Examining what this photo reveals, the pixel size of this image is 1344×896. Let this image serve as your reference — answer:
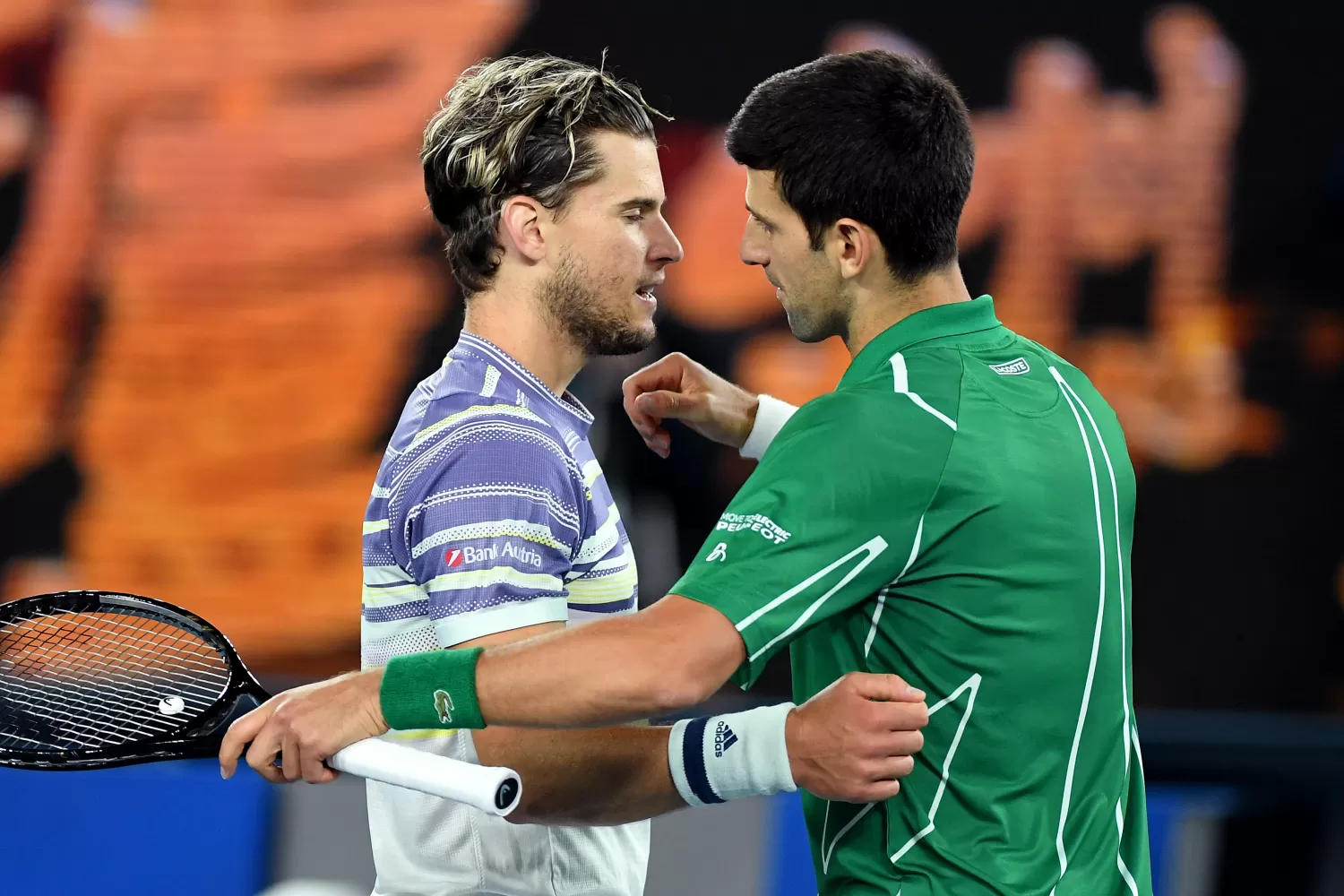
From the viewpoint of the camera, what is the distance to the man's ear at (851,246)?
7.33ft

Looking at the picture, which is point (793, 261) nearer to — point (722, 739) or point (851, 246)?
point (851, 246)

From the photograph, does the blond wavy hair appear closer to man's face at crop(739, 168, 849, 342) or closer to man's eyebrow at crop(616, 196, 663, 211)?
man's eyebrow at crop(616, 196, 663, 211)

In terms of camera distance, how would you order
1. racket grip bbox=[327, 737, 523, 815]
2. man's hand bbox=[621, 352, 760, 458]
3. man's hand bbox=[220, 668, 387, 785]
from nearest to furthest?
racket grip bbox=[327, 737, 523, 815] < man's hand bbox=[220, 668, 387, 785] < man's hand bbox=[621, 352, 760, 458]

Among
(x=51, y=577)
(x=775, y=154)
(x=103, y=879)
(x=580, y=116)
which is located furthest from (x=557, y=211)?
(x=51, y=577)

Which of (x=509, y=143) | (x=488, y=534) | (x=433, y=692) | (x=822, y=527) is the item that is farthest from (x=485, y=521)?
(x=509, y=143)

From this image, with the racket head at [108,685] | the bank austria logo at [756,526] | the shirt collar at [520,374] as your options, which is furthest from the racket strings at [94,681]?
the bank austria logo at [756,526]

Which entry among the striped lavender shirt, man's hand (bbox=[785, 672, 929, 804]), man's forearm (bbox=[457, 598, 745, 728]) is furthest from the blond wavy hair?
man's hand (bbox=[785, 672, 929, 804])

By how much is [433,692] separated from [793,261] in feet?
2.72

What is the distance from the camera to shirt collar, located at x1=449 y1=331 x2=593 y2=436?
253 cm

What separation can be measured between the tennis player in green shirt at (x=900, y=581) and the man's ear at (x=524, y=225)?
44 cm

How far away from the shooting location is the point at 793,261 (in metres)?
2.30

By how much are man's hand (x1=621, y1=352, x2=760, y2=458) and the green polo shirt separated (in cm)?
83

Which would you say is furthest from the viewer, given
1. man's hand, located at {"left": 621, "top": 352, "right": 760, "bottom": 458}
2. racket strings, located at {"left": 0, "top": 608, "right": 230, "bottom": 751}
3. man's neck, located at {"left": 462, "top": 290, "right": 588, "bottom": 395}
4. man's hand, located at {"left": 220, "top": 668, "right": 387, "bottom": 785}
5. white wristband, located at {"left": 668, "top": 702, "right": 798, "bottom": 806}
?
man's hand, located at {"left": 621, "top": 352, "right": 760, "bottom": 458}

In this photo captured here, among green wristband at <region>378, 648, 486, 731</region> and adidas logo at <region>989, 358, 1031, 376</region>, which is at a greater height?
adidas logo at <region>989, 358, 1031, 376</region>
